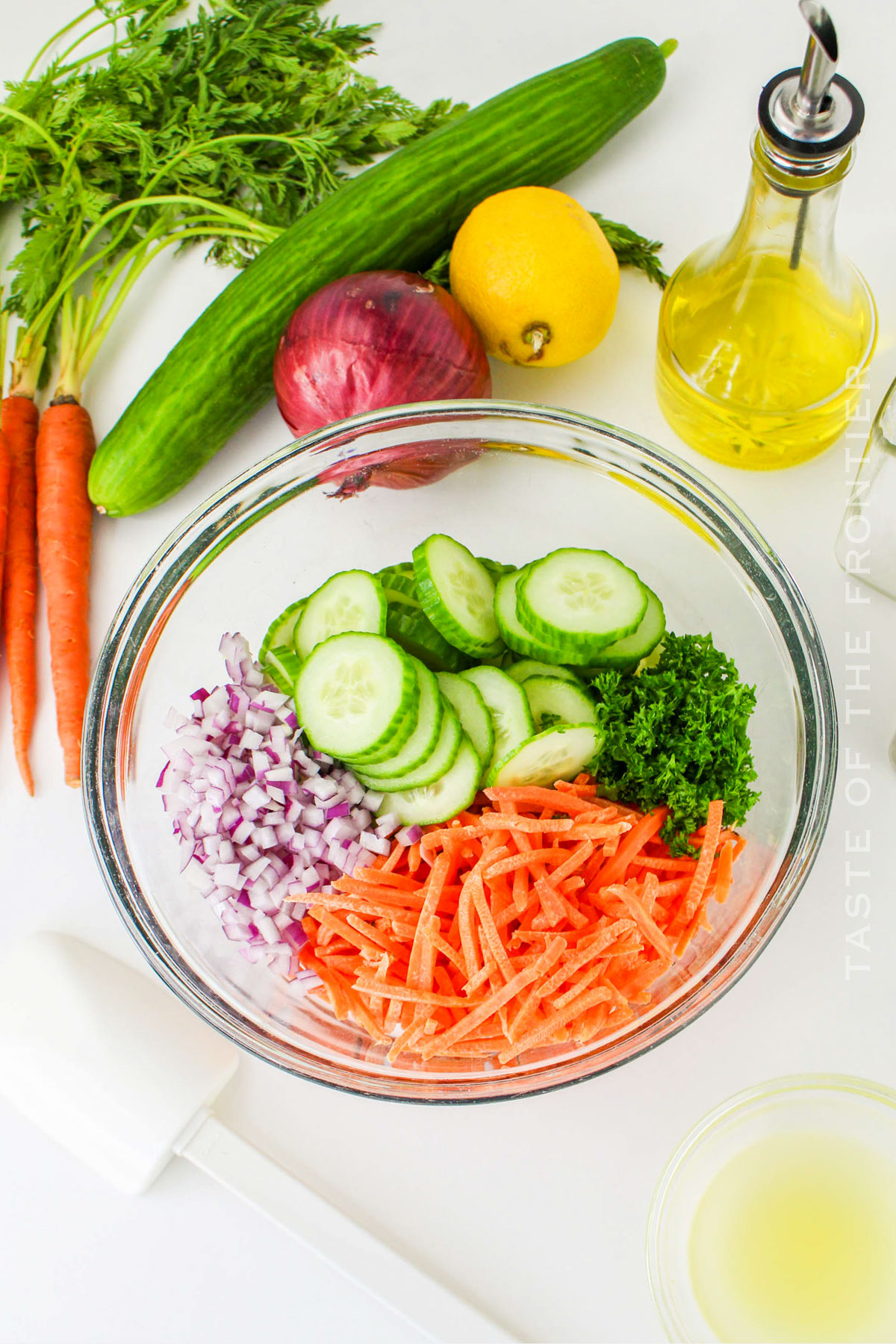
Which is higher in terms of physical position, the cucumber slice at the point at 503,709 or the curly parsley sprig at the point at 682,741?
the curly parsley sprig at the point at 682,741

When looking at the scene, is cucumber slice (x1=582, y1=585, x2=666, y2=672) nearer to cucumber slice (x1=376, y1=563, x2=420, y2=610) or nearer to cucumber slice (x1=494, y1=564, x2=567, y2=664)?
cucumber slice (x1=494, y1=564, x2=567, y2=664)

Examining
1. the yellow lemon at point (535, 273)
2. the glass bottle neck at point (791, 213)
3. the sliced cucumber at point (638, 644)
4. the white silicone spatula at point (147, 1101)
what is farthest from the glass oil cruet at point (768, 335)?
the white silicone spatula at point (147, 1101)

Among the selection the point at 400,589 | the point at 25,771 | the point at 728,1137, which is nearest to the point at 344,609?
the point at 400,589

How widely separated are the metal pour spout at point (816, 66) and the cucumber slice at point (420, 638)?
0.65 meters

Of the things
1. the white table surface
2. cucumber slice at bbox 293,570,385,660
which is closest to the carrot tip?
the white table surface

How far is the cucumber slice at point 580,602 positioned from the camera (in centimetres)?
118

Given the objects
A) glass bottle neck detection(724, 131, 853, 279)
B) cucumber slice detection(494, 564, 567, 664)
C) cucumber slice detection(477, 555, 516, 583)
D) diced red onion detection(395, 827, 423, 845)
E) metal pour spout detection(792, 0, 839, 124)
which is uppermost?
glass bottle neck detection(724, 131, 853, 279)

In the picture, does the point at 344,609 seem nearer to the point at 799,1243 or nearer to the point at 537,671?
the point at 537,671

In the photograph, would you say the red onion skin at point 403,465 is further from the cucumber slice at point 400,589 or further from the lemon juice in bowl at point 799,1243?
the lemon juice in bowl at point 799,1243

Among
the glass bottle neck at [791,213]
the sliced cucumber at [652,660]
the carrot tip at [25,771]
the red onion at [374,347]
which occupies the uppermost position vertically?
the glass bottle neck at [791,213]

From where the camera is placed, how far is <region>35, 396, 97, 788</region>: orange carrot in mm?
1472

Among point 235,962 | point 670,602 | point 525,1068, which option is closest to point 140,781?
point 235,962

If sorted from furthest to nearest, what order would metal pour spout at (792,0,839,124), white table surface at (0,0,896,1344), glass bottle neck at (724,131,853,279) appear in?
white table surface at (0,0,896,1344) → glass bottle neck at (724,131,853,279) → metal pour spout at (792,0,839,124)

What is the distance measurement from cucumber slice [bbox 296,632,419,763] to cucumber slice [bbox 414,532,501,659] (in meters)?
0.08
